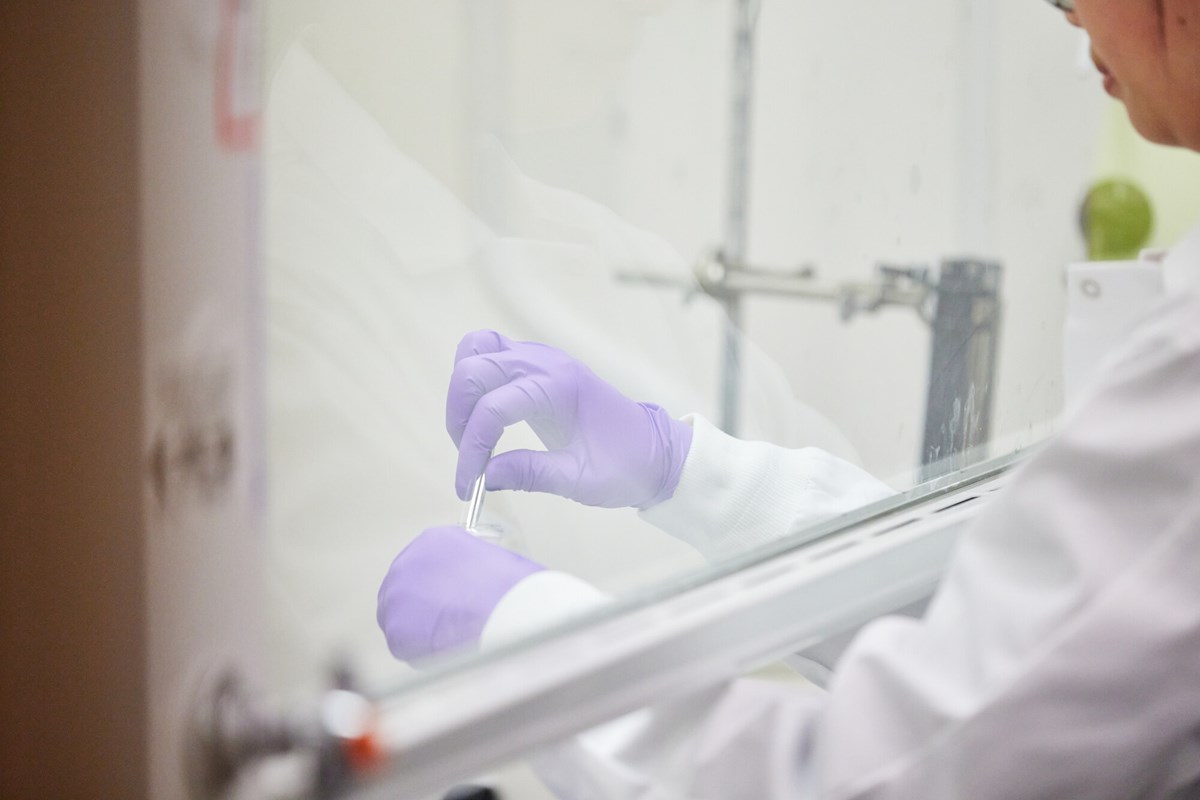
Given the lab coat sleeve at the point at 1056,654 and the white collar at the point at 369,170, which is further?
the white collar at the point at 369,170

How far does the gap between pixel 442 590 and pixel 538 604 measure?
8 cm

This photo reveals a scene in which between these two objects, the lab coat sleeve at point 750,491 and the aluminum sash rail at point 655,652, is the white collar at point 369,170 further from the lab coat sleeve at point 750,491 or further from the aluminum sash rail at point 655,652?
the aluminum sash rail at point 655,652

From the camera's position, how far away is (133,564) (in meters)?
0.54

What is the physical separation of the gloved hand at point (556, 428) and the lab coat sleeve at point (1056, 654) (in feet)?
1.01

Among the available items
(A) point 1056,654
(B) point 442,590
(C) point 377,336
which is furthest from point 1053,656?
(C) point 377,336

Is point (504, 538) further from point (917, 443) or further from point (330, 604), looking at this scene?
point (917, 443)

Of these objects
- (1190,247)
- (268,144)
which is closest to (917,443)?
(1190,247)

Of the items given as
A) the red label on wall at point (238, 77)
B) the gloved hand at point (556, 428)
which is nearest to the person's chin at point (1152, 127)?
the gloved hand at point (556, 428)

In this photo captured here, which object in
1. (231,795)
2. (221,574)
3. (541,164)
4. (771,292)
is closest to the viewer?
(231,795)

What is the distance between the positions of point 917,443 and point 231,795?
2.49ft

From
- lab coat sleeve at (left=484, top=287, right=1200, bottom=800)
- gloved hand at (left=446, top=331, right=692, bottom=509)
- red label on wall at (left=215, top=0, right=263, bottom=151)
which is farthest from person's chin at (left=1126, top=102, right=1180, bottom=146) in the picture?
red label on wall at (left=215, top=0, right=263, bottom=151)

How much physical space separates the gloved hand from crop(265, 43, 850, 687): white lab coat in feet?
0.06

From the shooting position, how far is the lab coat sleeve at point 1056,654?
50 centimetres

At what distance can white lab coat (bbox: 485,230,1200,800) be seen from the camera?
0.50 meters
